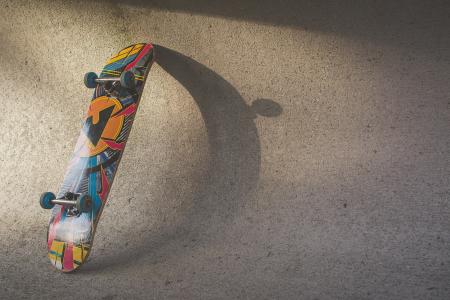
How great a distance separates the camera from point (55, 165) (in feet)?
8.06

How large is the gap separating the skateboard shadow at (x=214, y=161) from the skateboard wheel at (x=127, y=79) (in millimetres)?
382

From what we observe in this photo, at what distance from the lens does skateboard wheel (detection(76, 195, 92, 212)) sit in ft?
5.89

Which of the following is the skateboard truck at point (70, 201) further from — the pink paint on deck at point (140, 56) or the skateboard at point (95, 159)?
the pink paint on deck at point (140, 56)

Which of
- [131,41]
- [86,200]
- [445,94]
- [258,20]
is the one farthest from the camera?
[131,41]

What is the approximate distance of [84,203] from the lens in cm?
182

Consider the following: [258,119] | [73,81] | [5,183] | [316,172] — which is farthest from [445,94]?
[5,183]

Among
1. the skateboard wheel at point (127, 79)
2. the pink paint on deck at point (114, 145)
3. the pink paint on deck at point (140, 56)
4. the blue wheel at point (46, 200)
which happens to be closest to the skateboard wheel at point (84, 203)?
the blue wheel at point (46, 200)

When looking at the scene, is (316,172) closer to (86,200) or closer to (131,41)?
(86,200)

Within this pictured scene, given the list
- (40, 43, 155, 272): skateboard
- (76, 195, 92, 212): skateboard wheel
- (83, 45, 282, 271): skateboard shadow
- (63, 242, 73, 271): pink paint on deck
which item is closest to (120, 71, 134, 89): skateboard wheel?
(40, 43, 155, 272): skateboard

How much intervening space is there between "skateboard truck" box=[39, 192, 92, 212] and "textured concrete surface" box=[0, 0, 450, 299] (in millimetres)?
384

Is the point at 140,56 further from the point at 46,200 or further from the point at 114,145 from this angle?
the point at 46,200

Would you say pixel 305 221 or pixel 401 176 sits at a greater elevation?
pixel 401 176

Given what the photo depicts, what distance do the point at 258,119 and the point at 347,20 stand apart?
80cm

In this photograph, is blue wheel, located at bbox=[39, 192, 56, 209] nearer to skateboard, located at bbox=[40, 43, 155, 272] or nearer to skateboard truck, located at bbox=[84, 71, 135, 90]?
skateboard, located at bbox=[40, 43, 155, 272]
